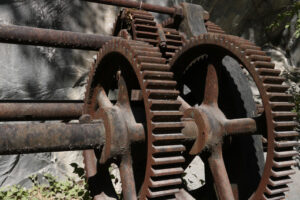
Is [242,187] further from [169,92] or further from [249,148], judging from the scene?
[169,92]

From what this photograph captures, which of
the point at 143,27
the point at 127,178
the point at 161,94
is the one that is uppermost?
the point at 143,27

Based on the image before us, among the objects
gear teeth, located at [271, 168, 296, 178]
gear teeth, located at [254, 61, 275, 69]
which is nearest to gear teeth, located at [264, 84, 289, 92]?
gear teeth, located at [254, 61, 275, 69]

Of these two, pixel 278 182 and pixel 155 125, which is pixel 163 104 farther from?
pixel 278 182

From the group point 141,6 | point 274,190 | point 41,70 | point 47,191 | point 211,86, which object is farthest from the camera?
point 41,70

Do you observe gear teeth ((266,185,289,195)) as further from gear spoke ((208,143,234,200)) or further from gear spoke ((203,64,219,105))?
gear spoke ((203,64,219,105))

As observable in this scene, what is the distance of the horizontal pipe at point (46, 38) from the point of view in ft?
7.16

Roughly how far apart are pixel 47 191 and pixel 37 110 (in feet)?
4.58

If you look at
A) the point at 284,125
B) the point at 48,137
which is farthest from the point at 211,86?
the point at 48,137

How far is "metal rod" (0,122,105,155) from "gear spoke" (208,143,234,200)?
631mm

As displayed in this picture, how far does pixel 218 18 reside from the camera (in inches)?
225

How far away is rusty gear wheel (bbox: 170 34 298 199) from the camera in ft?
4.78

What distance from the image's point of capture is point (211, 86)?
193 cm

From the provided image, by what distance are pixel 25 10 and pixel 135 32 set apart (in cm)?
181

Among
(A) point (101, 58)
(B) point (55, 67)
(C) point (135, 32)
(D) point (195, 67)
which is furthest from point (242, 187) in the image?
(B) point (55, 67)
